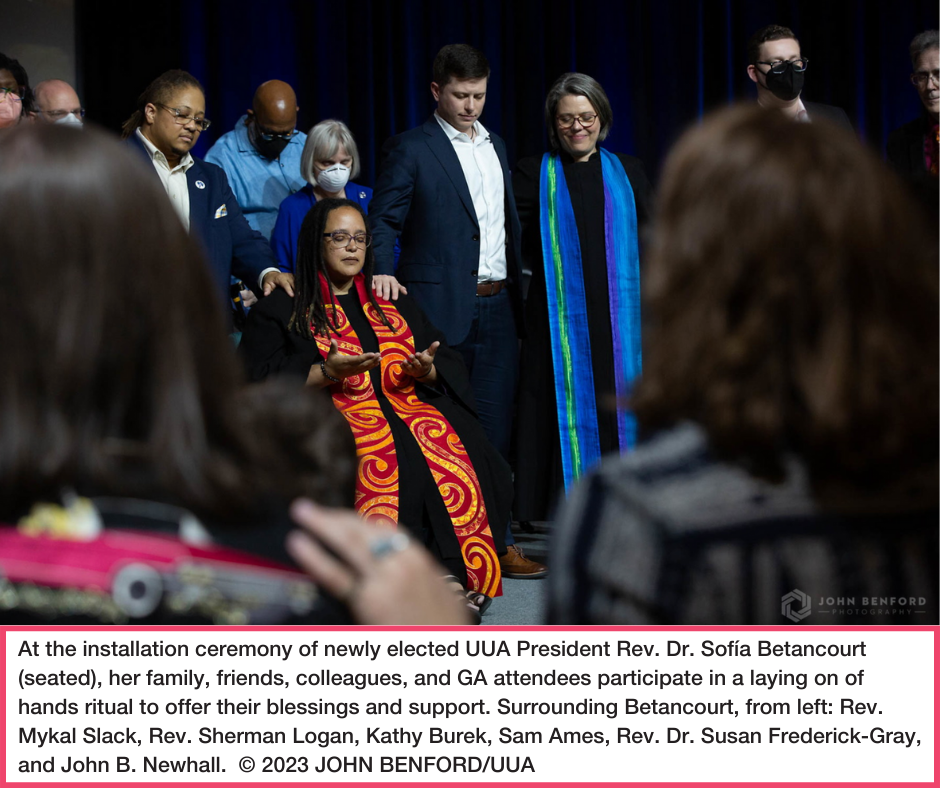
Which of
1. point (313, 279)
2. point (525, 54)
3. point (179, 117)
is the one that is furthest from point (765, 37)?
point (525, 54)

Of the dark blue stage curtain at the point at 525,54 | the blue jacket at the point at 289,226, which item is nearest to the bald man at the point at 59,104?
the blue jacket at the point at 289,226

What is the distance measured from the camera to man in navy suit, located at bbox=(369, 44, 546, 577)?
10.6 ft

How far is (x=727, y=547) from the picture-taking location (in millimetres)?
794

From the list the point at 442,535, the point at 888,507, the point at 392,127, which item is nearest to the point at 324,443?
the point at 888,507

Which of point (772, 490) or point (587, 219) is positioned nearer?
point (772, 490)

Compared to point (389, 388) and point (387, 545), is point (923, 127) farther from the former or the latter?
point (387, 545)

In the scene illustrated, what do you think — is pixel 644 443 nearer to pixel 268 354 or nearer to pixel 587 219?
pixel 268 354

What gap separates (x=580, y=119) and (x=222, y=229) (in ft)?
3.63

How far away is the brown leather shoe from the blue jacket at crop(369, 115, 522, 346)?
2.19ft

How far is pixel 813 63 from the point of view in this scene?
186 inches

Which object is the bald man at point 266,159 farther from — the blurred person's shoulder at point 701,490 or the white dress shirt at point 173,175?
the blurred person's shoulder at point 701,490

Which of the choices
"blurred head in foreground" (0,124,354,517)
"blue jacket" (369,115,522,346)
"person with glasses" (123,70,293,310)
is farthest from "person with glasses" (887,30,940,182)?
"blurred head in foreground" (0,124,354,517)

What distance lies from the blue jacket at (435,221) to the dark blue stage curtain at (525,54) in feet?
5.49

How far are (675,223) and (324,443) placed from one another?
1.04 ft
